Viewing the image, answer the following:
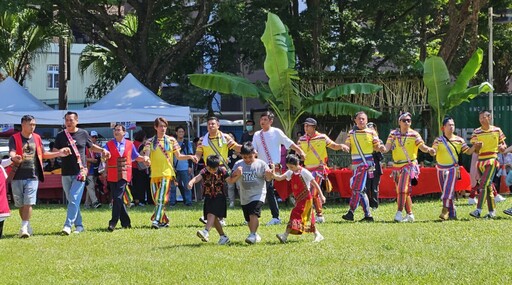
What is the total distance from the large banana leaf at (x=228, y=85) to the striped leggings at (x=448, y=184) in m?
6.73

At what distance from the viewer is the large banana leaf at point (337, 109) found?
19.9 metres

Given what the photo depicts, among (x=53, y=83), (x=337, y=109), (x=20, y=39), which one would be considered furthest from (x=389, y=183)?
(x=53, y=83)

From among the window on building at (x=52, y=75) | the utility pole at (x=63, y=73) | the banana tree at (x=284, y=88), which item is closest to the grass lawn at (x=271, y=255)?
the banana tree at (x=284, y=88)

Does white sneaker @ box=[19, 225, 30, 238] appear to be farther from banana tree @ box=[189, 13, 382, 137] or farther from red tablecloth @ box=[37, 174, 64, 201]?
banana tree @ box=[189, 13, 382, 137]

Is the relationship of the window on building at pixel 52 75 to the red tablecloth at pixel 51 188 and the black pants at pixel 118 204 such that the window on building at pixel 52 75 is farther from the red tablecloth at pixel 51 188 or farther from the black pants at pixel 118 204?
the black pants at pixel 118 204

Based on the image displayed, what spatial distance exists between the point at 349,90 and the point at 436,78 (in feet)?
7.52

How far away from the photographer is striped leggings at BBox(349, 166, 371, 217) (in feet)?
47.0

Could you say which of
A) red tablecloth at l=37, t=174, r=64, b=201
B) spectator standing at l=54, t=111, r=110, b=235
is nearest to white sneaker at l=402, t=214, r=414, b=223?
spectator standing at l=54, t=111, r=110, b=235

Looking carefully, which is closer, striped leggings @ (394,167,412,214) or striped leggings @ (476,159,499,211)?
striped leggings @ (394,167,412,214)

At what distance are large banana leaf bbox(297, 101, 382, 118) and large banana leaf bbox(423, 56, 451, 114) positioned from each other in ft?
5.15

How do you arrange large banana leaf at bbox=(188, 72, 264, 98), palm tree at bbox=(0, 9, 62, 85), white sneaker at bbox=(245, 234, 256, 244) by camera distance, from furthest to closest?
palm tree at bbox=(0, 9, 62, 85) < large banana leaf at bbox=(188, 72, 264, 98) < white sneaker at bbox=(245, 234, 256, 244)

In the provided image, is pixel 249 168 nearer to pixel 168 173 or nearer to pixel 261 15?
pixel 168 173

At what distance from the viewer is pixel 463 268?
9016 millimetres

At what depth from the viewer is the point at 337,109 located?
65.6 feet
